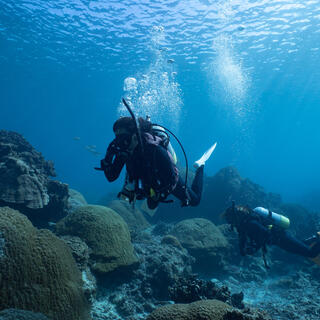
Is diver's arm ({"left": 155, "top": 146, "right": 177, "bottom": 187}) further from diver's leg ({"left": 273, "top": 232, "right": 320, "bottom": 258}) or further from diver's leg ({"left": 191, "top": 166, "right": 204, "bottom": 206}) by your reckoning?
diver's leg ({"left": 273, "top": 232, "right": 320, "bottom": 258})

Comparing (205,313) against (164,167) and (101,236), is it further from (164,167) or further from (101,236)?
(101,236)

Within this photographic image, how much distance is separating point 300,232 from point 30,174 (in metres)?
15.6

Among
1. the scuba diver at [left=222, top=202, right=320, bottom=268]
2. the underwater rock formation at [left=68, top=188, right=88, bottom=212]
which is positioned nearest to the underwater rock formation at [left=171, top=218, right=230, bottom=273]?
the scuba diver at [left=222, top=202, right=320, bottom=268]

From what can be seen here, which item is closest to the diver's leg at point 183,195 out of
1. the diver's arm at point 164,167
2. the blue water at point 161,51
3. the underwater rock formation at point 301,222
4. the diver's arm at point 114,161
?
the diver's arm at point 164,167

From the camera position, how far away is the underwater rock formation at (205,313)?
10.6ft

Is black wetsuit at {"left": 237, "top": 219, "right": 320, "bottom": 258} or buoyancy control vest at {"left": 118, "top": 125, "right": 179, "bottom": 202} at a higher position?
buoyancy control vest at {"left": 118, "top": 125, "right": 179, "bottom": 202}

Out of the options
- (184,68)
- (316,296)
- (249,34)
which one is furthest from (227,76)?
(316,296)

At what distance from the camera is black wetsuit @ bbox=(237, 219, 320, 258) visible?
21.4 feet

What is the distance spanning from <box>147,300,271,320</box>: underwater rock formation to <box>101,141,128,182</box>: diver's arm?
95.4 inches

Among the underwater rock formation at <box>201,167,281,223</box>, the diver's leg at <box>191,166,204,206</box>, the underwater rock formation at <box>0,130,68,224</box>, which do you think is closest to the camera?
the diver's leg at <box>191,166,204,206</box>

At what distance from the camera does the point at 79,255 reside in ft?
17.4

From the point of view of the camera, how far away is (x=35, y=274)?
3.88 metres

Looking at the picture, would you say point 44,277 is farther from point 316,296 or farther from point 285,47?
point 285,47

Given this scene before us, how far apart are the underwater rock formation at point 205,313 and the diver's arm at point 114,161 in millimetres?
2423
